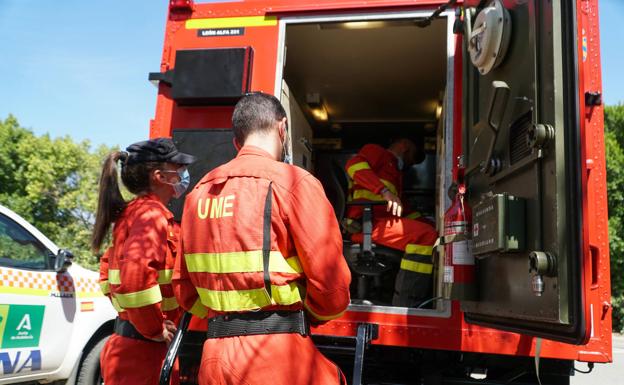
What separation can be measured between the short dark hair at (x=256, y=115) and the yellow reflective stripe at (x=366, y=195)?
87.6 inches

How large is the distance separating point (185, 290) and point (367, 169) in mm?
2501

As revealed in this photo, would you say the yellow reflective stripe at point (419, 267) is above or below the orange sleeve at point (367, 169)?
below

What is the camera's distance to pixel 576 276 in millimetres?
1702

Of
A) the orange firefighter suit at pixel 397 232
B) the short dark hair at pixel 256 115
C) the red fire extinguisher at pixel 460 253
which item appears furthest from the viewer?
the orange firefighter suit at pixel 397 232

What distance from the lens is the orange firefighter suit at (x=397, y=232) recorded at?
12.1 ft

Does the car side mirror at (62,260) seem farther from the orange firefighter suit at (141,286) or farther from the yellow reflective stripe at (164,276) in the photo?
the yellow reflective stripe at (164,276)

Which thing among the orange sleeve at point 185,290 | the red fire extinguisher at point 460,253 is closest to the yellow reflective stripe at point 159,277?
the orange sleeve at point 185,290

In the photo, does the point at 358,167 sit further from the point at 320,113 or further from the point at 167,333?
the point at 167,333

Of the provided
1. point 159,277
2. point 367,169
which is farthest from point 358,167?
point 159,277

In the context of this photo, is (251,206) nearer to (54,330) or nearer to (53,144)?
(54,330)

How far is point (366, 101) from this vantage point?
606 cm

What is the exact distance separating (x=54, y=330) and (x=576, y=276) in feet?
13.2

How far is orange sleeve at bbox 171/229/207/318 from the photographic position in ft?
6.59

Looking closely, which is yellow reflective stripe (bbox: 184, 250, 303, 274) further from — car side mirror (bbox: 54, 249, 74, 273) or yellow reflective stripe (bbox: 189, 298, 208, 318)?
car side mirror (bbox: 54, 249, 74, 273)
